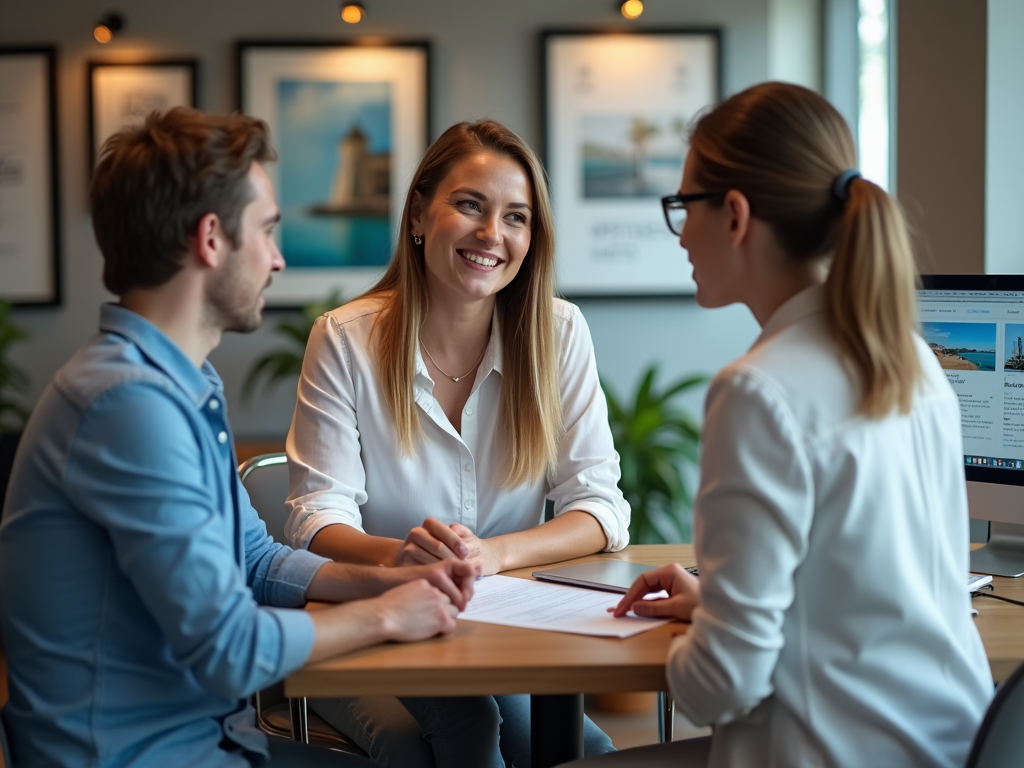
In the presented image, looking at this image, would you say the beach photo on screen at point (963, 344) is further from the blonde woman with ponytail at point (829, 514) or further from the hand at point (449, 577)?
the hand at point (449, 577)

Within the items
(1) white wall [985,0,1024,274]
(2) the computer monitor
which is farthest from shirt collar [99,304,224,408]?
(1) white wall [985,0,1024,274]

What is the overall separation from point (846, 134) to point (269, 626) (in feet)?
2.95

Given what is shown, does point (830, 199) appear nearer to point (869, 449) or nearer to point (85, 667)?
point (869, 449)

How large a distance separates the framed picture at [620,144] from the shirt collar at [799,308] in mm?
2898

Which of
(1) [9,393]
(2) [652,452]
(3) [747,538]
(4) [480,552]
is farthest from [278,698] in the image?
(1) [9,393]

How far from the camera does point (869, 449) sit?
1.14m

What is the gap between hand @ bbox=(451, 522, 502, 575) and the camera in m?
1.63

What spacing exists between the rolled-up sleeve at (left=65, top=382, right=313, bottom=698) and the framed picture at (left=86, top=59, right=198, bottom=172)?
3.27 m

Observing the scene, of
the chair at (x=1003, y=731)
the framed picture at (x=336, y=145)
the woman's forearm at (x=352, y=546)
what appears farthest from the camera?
the framed picture at (x=336, y=145)

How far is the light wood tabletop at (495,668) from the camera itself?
1235 mm

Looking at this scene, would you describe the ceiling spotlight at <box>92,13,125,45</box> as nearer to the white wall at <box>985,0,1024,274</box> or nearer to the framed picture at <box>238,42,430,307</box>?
Result: the framed picture at <box>238,42,430,307</box>

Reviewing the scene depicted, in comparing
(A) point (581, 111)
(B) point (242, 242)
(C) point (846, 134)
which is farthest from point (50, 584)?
(A) point (581, 111)

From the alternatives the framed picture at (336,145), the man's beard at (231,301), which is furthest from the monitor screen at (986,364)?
the framed picture at (336,145)

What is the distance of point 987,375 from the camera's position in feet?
6.01
